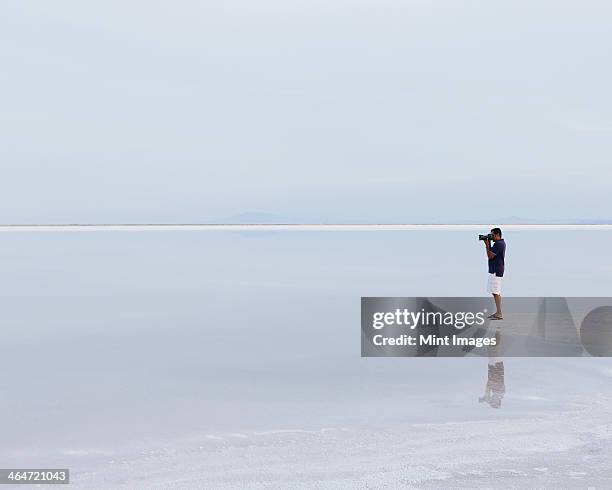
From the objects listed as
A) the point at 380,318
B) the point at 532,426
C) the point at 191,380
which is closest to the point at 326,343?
the point at 380,318

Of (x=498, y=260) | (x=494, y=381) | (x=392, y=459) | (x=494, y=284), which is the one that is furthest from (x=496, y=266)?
(x=392, y=459)

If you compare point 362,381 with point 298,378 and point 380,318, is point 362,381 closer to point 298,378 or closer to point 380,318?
point 298,378

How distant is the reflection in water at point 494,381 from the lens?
9086 millimetres

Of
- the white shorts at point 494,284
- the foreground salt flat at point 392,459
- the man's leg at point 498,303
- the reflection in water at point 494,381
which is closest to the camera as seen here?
the foreground salt flat at point 392,459

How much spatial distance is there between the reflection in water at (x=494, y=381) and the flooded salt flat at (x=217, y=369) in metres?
0.13

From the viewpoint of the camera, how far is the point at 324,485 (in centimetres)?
625

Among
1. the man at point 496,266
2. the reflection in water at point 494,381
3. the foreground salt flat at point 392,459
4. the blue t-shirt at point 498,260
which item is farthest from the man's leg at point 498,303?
the foreground salt flat at point 392,459

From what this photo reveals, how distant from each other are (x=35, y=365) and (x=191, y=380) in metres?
2.64

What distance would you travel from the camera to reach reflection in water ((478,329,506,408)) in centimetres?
909

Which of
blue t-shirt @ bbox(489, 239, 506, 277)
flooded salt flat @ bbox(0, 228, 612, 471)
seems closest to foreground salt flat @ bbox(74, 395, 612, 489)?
flooded salt flat @ bbox(0, 228, 612, 471)

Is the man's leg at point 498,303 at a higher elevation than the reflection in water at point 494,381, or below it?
higher

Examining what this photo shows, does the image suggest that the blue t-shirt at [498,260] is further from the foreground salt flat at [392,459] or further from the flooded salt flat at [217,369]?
the foreground salt flat at [392,459]

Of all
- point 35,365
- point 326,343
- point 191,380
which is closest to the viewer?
point 191,380

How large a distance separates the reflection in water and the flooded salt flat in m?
0.13
